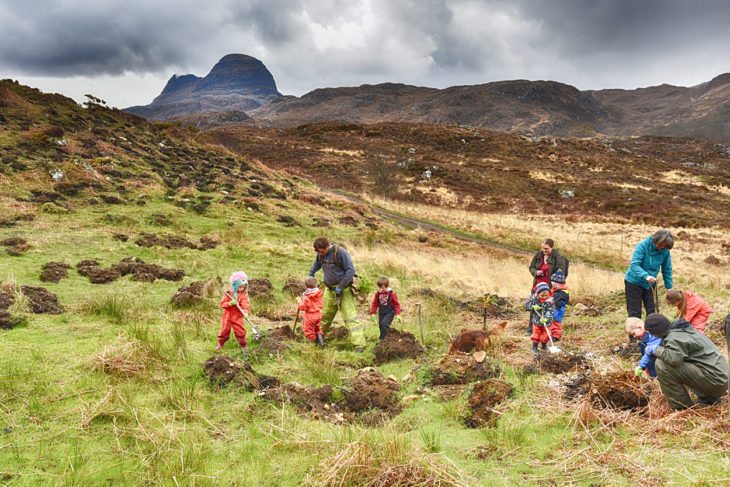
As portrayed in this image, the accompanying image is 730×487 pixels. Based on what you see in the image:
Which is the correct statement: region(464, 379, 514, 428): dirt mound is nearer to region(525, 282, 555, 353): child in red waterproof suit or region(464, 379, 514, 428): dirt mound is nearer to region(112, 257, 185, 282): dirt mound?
region(525, 282, 555, 353): child in red waterproof suit

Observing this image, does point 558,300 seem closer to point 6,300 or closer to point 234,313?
point 234,313

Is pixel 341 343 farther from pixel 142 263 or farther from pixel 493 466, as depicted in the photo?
pixel 142 263

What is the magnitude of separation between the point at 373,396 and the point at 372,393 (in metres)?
0.07

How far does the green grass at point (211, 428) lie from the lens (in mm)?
3553

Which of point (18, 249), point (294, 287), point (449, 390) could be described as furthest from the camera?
point (294, 287)

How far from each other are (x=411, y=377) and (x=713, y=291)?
10180 millimetres

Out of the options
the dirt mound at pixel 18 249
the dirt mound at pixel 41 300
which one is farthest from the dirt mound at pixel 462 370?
the dirt mound at pixel 18 249

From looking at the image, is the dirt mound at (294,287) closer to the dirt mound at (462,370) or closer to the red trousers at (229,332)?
the red trousers at (229,332)

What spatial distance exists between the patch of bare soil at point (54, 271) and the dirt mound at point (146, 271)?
1.08 metres

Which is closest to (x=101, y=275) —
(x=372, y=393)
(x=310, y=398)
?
(x=310, y=398)

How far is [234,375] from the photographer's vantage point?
557 cm

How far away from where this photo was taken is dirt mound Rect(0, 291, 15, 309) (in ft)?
24.0

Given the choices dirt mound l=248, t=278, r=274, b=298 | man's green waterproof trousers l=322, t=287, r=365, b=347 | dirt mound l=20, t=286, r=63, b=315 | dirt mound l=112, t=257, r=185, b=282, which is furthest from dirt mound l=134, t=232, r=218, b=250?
man's green waterproof trousers l=322, t=287, r=365, b=347

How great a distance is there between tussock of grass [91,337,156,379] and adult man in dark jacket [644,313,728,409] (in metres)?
5.88
